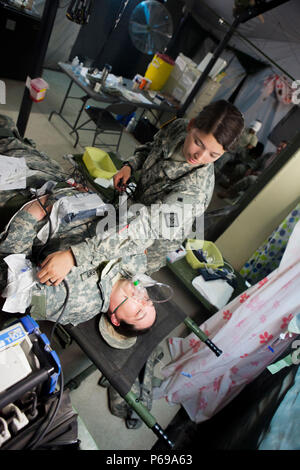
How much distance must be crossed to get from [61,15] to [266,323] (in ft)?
19.8

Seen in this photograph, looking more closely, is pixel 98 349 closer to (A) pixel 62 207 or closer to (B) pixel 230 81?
(A) pixel 62 207

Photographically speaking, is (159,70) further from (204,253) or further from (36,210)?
(36,210)

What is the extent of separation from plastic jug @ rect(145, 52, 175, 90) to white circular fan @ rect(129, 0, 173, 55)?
23 cm

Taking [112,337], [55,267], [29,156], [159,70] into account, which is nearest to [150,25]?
[159,70]

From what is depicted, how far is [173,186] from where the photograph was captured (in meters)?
1.62

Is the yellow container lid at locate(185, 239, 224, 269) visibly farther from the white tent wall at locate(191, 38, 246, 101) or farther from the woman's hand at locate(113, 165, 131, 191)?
the white tent wall at locate(191, 38, 246, 101)

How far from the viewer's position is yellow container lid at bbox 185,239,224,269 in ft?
9.48

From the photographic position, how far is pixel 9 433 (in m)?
0.78

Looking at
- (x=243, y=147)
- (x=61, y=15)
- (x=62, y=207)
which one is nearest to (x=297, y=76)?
(x=243, y=147)

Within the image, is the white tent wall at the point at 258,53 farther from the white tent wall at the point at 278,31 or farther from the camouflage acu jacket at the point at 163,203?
the camouflage acu jacket at the point at 163,203

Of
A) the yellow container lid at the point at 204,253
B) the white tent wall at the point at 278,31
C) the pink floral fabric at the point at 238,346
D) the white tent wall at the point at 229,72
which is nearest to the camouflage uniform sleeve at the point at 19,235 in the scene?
the pink floral fabric at the point at 238,346

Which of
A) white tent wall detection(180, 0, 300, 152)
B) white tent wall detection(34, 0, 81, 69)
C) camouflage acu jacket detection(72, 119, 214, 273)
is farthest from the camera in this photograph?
white tent wall detection(34, 0, 81, 69)

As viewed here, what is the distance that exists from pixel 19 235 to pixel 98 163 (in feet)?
6.35

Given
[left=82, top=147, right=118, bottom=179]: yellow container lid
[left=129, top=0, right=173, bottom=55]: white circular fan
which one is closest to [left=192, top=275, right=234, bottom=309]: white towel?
[left=82, top=147, right=118, bottom=179]: yellow container lid
